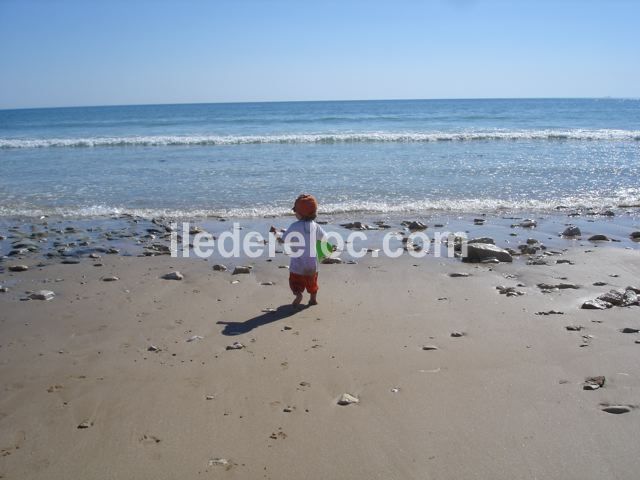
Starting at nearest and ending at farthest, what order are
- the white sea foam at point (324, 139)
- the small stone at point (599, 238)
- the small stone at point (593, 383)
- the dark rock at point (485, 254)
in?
the small stone at point (593, 383) → the dark rock at point (485, 254) → the small stone at point (599, 238) → the white sea foam at point (324, 139)

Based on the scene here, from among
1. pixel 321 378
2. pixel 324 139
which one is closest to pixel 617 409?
pixel 321 378

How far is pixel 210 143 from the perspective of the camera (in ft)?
84.5

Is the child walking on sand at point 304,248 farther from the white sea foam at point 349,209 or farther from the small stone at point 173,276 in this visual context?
the white sea foam at point 349,209

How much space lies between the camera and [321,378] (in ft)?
13.3

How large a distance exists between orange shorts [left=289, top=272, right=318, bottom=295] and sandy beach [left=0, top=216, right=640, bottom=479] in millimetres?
192

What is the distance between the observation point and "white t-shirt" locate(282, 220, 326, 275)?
19.9 ft

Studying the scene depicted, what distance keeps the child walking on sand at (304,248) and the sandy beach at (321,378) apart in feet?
0.87

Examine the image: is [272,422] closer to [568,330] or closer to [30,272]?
[568,330]

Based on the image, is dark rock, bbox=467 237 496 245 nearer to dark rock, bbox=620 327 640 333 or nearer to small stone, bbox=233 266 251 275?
dark rock, bbox=620 327 640 333

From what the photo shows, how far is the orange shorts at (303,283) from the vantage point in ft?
19.5

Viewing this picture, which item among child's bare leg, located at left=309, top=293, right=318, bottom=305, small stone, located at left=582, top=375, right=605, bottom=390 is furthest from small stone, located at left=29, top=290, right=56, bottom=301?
small stone, located at left=582, top=375, right=605, bottom=390

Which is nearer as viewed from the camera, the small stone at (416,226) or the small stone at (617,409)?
the small stone at (617,409)

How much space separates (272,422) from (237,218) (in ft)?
24.0

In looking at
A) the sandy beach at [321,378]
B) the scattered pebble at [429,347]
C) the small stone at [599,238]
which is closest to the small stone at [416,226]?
the small stone at [599,238]
